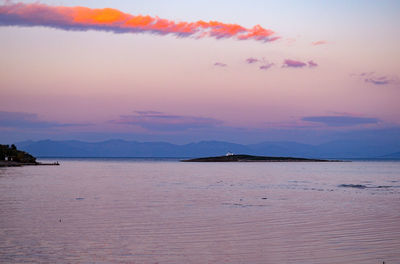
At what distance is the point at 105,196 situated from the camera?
40594mm

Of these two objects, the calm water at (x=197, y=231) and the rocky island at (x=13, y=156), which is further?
the rocky island at (x=13, y=156)

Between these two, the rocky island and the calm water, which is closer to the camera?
the calm water

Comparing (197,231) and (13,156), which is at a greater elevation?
(13,156)

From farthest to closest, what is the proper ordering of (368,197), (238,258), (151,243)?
1. (368,197)
2. (151,243)
3. (238,258)

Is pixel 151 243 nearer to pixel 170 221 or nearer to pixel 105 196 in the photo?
pixel 170 221

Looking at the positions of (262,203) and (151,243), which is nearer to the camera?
(151,243)

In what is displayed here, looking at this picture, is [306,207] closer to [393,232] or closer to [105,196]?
[393,232]

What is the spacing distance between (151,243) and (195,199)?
18509 millimetres

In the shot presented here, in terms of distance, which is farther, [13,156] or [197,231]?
[13,156]

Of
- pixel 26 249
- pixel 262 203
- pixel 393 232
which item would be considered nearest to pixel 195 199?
pixel 262 203

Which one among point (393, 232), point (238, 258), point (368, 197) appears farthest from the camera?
point (368, 197)

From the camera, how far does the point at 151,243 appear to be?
1995cm

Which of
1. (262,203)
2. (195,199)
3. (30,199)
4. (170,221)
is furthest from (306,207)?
(30,199)

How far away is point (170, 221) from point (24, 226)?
24.0 feet
